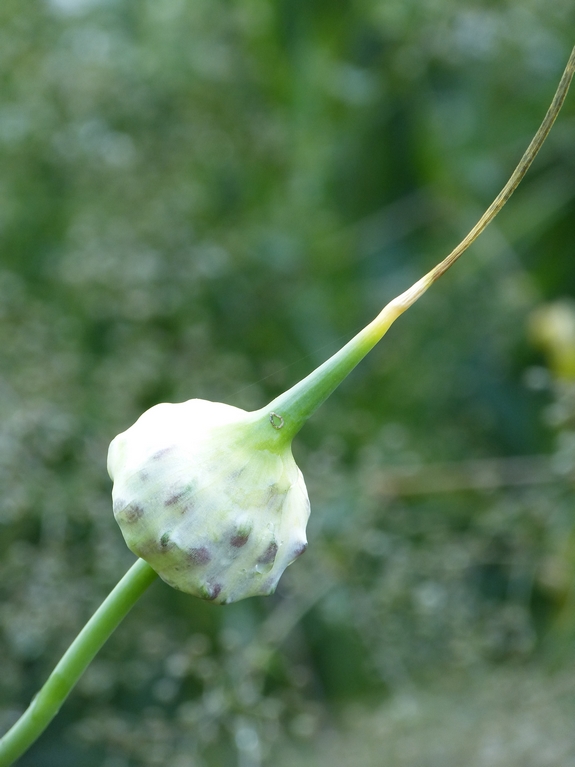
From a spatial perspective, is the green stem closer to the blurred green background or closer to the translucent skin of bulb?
the translucent skin of bulb

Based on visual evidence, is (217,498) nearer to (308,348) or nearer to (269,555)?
(269,555)

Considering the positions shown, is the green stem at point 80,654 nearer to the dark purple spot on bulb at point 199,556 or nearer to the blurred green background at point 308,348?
the dark purple spot on bulb at point 199,556

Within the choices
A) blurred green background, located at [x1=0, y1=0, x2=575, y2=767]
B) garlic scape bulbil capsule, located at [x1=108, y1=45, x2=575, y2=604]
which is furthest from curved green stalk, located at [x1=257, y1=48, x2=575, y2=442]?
blurred green background, located at [x1=0, y1=0, x2=575, y2=767]

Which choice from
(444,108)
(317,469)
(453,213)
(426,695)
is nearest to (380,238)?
(453,213)

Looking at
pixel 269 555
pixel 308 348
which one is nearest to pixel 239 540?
pixel 269 555

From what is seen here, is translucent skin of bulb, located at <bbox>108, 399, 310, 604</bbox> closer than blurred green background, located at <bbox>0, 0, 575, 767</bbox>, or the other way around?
translucent skin of bulb, located at <bbox>108, 399, 310, 604</bbox>

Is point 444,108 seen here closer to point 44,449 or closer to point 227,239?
point 227,239

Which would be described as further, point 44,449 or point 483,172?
point 483,172

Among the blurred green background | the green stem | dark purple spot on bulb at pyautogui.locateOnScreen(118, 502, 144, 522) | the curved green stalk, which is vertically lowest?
the blurred green background
